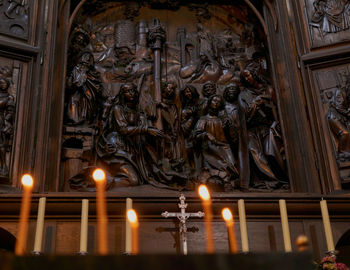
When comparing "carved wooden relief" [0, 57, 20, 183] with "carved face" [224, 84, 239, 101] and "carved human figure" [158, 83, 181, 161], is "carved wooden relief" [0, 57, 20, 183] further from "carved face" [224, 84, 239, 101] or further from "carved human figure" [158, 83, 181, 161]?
"carved face" [224, 84, 239, 101]

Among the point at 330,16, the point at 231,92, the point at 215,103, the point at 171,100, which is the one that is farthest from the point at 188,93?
the point at 330,16

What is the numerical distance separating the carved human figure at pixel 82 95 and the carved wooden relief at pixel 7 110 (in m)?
0.60

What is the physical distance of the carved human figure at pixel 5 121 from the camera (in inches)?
177

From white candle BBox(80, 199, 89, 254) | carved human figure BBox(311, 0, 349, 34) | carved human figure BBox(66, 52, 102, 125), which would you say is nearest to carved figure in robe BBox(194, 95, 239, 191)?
carved human figure BBox(66, 52, 102, 125)

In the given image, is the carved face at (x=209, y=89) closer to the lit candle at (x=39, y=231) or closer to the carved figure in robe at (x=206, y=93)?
the carved figure in robe at (x=206, y=93)

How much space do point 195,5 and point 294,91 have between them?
1.96 metres

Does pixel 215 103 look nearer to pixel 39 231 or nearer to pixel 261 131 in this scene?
pixel 261 131

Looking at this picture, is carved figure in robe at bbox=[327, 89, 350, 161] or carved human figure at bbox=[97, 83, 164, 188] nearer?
carved figure in robe at bbox=[327, 89, 350, 161]

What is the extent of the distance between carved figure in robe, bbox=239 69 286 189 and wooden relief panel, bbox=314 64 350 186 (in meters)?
0.59

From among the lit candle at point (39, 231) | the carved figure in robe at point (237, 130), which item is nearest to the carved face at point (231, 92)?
the carved figure in robe at point (237, 130)

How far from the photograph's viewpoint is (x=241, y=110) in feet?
18.3

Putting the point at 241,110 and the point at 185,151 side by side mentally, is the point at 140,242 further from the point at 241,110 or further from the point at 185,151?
the point at 241,110

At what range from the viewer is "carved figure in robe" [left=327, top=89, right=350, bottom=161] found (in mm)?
4773

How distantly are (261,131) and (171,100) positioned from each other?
1.00 metres
